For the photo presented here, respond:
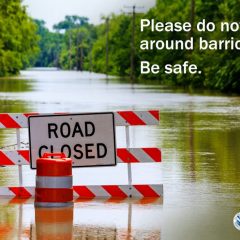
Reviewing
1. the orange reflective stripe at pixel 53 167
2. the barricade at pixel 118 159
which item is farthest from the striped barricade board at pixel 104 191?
the orange reflective stripe at pixel 53 167

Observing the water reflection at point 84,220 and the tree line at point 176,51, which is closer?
the water reflection at point 84,220

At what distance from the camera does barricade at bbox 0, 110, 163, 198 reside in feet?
44.1

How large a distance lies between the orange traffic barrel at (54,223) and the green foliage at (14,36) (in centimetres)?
8401

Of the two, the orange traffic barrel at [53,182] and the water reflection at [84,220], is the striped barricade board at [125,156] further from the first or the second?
the orange traffic barrel at [53,182]

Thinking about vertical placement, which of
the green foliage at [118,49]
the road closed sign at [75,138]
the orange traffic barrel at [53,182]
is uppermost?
the road closed sign at [75,138]

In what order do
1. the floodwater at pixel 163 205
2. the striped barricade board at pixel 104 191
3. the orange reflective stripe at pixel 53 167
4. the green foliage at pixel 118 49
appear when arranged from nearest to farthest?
the floodwater at pixel 163 205 < the orange reflective stripe at pixel 53 167 < the striped barricade board at pixel 104 191 < the green foliage at pixel 118 49

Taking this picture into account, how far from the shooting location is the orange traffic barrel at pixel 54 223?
1048 cm

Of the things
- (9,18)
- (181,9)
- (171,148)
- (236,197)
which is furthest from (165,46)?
(236,197)

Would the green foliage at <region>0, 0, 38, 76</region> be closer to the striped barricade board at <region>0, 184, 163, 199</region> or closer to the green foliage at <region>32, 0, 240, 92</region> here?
the green foliage at <region>32, 0, 240, 92</region>

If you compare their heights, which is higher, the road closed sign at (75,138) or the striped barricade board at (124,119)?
the striped barricade board at (124,119)

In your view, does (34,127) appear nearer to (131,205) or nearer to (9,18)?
(131,205)

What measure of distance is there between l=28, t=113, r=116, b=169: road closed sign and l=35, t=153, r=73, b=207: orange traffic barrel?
0.97m

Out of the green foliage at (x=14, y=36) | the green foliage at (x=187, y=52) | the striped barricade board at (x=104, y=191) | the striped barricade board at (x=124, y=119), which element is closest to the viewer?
the striped barricade board at (x=104, y=191)

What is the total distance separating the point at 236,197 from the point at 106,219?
2461 mm
